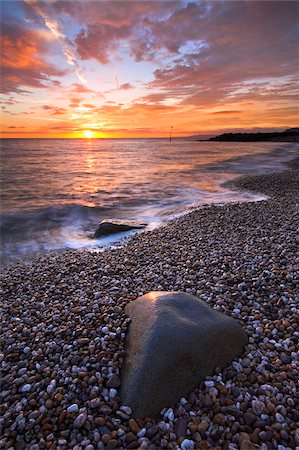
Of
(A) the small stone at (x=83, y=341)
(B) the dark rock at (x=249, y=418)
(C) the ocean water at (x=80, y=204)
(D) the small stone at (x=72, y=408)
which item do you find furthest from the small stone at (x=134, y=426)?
(C) the ocean water at (x=80, y=204)

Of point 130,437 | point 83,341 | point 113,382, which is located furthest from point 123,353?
point 130,437

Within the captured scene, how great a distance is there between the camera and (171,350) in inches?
119

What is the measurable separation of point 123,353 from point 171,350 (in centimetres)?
64

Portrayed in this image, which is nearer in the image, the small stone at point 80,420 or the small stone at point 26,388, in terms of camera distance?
the small stone at point 80,420

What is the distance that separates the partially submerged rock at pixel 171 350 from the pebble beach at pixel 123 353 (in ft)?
0.34

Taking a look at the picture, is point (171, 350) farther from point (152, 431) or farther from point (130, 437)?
point (130, 437)

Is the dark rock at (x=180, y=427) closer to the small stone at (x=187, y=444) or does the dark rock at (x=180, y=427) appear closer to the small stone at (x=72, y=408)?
the small stone at (x=187, y=444)

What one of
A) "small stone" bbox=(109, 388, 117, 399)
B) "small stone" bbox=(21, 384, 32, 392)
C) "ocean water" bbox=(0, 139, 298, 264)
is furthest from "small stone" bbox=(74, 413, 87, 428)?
"ocean water" bbox=(0, 139, 298, 264)

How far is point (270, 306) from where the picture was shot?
4.09m

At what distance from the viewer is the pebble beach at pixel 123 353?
8.40 feet

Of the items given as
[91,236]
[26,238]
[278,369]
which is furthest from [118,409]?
[26,238]

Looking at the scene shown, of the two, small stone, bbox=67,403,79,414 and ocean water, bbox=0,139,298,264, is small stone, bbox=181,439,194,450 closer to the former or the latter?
small stone, bbox=67,403,79,414

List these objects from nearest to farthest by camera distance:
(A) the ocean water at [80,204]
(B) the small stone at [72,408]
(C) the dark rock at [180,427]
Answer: (C) the dark rock at [180,427]
(B) the small stone at [72,408]
(A) the ocean water at [80,204]

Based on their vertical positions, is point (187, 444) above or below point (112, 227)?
above
